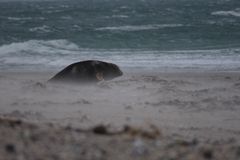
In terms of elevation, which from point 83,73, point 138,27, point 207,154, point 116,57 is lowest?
point 138,27

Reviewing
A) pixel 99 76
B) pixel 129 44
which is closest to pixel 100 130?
pixel 99 76

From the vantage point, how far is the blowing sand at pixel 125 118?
4.16 m

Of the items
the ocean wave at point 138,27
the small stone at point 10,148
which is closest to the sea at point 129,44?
the ocean wave at point 138,27

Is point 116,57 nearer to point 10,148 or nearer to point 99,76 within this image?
point 99,76

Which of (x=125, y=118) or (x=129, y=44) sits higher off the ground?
(x=125, y=118)

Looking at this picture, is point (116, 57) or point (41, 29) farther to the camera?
point (41, 29)

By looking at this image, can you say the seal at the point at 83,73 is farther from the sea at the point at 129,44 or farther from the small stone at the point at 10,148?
the small stone at the point at 10,148

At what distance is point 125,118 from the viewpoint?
8.23 metres

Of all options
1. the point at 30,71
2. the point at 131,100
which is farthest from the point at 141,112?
the point at 30,71

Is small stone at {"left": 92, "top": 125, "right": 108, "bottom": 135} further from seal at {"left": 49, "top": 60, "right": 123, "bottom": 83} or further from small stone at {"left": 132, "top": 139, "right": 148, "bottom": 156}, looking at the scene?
seal at {"left": 49, "top": 60, "right": 123, "bottom": 83}

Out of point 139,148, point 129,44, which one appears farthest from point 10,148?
point 129,44

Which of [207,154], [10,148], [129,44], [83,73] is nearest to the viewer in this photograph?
[10,148]

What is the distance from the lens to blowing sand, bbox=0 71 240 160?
13.6ft

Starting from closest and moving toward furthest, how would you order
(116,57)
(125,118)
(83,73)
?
(125,118) < (83,73) < (116,57)
